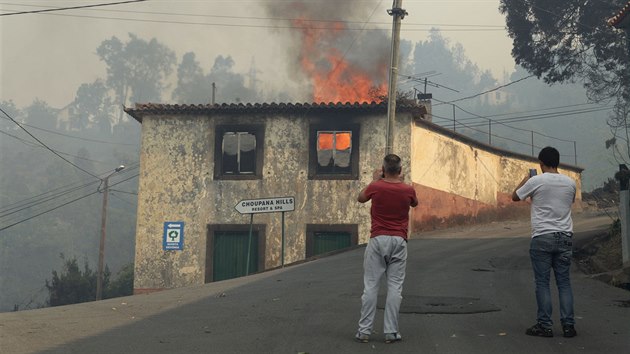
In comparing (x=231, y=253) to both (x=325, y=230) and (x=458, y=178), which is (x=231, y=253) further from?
(x=458, y=178)

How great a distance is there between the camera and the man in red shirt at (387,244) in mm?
6434

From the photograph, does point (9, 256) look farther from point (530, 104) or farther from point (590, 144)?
point (530, 104)

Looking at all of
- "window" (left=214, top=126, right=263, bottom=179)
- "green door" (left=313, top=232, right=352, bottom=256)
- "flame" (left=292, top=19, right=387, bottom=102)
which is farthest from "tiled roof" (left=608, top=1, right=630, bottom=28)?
"flame" (left=292, top=19, right=387, bottom=102)

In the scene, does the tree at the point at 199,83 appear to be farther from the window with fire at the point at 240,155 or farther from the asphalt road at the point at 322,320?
the asphalt road at the point at 322,320

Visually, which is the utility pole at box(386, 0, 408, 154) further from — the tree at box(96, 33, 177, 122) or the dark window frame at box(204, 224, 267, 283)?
the tree at box(96, 33, 177, 122)

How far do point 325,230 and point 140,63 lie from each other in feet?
334

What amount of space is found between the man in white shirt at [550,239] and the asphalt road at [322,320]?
237 mm

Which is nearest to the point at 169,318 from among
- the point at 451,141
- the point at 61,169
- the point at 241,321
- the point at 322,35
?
the point at 241,321

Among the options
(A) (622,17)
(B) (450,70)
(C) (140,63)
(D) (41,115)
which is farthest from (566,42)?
(B) (450,70)

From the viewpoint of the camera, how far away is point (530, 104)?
123000 millimetres

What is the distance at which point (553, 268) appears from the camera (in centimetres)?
664

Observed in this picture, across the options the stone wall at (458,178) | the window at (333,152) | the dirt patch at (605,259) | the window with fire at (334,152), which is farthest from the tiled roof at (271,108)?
the dirt patch at (605,259)

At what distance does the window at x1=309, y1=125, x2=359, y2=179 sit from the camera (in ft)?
77.8

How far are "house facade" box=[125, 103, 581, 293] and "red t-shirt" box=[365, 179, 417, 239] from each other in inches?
656
